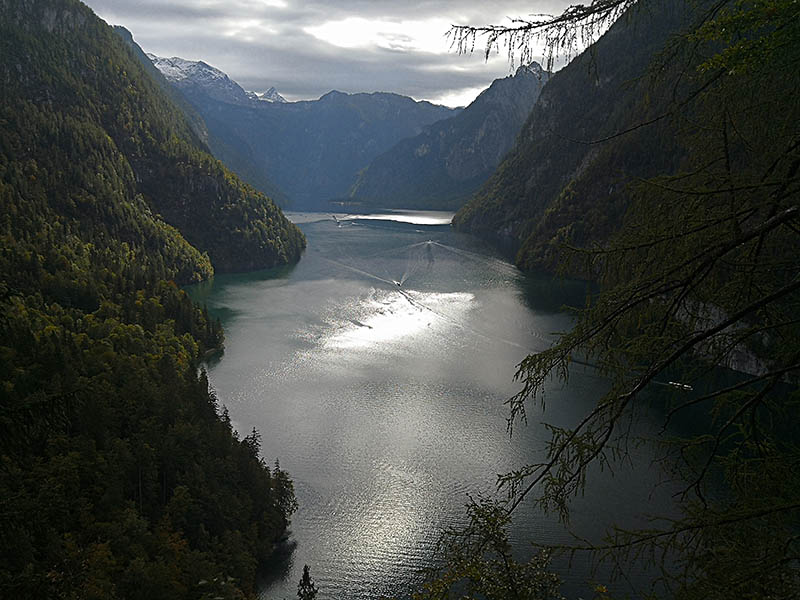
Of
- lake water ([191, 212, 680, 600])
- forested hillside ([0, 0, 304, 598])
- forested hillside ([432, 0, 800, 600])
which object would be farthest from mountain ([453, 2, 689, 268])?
forested hillside ([432, 0, 800, 600])

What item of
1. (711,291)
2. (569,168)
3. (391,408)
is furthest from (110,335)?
(569,168)

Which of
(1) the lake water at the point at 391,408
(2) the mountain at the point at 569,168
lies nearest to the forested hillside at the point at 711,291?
(1) the lake water at the point at 391,408

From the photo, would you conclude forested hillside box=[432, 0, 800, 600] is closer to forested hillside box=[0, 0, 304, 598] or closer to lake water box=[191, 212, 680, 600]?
lake water box=[191, 212, 680, 600]

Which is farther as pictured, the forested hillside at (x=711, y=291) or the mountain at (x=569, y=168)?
the mountain at (x=569, y=168)

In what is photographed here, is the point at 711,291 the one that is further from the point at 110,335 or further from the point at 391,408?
the point at 110,335

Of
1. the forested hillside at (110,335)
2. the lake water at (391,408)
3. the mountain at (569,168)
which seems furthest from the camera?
the mountain at (569,168)

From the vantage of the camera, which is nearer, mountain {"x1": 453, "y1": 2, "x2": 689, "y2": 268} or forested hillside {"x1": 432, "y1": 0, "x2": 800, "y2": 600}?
forested hillside {"x1": 432, "y1": 0, "x2": 800, "y2": 600}

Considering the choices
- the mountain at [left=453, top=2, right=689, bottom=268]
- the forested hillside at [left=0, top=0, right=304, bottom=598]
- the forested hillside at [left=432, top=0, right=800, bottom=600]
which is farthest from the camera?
the mountain at [left=453, top=2, right=689, bottom=268]

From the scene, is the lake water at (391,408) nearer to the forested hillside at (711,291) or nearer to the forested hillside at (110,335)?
the forested hillside at (711,291)
